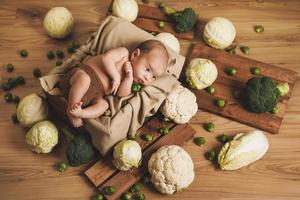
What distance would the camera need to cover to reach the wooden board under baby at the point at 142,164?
2357mm

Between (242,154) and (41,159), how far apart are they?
1211 millimetres

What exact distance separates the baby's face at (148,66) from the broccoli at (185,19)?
0.64 metres

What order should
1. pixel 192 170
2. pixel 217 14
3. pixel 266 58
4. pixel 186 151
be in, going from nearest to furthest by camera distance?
pixel 192 170, pixel 186 151, pixel 266 58, pixel 217 14

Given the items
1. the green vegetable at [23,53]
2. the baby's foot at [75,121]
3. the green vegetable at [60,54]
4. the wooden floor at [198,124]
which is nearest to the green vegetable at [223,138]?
the wooden floor at [198,124]

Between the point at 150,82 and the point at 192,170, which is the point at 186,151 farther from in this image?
the point at 150,82

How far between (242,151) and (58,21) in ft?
4.89

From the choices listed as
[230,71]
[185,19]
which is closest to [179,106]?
[230,71]

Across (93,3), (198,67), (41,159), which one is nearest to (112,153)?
(41,159)

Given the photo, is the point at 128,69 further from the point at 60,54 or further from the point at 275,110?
the point at 275,110

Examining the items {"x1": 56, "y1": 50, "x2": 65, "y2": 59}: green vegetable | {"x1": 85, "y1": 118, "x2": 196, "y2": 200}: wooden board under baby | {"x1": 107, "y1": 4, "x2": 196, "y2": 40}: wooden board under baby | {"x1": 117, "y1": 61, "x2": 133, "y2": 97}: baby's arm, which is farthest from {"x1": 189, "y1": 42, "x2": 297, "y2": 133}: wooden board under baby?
{"x1": 56, "y1": 50, "x2": 65, "y2": 59}: green vegetable

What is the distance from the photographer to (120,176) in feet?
7.80

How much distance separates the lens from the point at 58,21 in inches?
109

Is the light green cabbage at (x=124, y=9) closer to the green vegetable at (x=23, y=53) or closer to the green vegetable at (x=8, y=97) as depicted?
the green vegetable at (x=23, y=53)

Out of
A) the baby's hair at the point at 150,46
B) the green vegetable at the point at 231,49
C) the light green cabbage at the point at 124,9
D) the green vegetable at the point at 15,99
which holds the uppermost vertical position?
the light green cabbage at the point at 124,9
